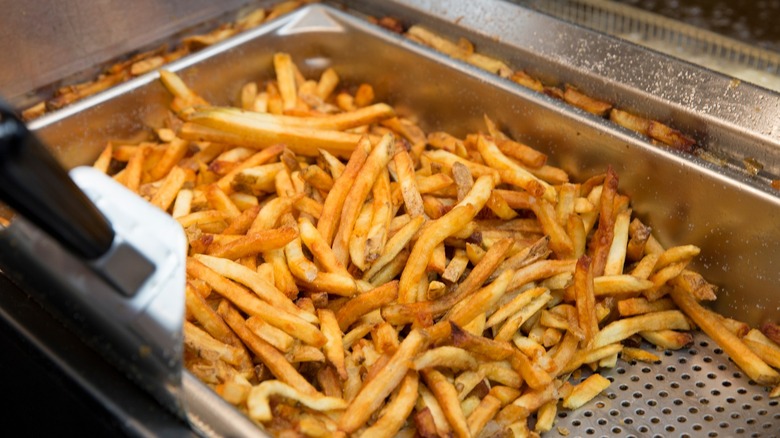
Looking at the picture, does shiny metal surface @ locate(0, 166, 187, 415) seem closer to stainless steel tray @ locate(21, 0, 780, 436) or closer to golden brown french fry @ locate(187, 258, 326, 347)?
stainless steel tray @ locate(21, 0, 780, 436)

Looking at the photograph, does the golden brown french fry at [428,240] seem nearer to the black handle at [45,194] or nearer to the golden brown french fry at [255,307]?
the golden brown french fry at [255,307]

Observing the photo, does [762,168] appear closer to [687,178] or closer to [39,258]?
[687,178]

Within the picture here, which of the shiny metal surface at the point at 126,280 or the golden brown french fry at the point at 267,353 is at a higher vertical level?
the shiny metal surface at the point at 126,280

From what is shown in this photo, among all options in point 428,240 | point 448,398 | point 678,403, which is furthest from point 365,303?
point 678,403

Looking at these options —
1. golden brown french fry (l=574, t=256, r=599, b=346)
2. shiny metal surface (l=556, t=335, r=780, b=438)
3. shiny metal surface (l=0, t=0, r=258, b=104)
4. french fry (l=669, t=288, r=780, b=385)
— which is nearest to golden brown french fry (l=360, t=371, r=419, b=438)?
shiny metal surface (l=556, t=335, r=780, b=438)

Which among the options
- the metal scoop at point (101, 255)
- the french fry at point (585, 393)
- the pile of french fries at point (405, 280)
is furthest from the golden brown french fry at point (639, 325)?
the metal scoop at point (101, 255)

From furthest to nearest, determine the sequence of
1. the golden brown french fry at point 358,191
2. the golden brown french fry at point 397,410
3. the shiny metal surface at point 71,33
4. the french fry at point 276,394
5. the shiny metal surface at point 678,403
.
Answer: the shiny metal surface at point 71,33
the golden brown french fry at point 358,191
the shiny metal surface at point 678,403
the golden brown french fry at point 397,410
the french fry at point 276,394
